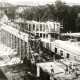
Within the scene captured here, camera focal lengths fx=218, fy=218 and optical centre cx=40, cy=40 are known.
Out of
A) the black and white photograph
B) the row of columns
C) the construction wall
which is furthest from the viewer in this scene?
the row of columns

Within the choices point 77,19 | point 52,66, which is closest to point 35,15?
point 77,19

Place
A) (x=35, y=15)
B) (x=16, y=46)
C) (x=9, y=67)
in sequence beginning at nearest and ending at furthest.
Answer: (x=9, y=67), (x=16, y=46), (x=35, y=15)

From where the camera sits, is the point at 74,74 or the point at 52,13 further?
the point at 52,13

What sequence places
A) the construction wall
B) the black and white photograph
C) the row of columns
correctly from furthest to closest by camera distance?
the row of columns → the construction wall → the black and white photograph

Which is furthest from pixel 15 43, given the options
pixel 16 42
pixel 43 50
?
pixel 43 50

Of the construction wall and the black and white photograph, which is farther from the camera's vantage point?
the construction wall

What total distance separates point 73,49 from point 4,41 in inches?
805

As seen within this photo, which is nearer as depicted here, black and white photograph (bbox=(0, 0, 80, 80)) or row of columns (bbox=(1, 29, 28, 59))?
black and white photograph (bbox=(0, 0, 80, 80))

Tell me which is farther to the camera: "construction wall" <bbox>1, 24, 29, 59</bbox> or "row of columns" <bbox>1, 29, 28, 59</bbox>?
"row of columns" <bbox>1, 29, 28, 59</bbox>

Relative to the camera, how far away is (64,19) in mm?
57688

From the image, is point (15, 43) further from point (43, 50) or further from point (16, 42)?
point (43, 50)

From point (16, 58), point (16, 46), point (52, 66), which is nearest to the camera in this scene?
point (52, 66)

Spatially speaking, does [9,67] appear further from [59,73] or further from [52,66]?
[59,73]

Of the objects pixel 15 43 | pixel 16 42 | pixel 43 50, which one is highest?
pixel 16 42
